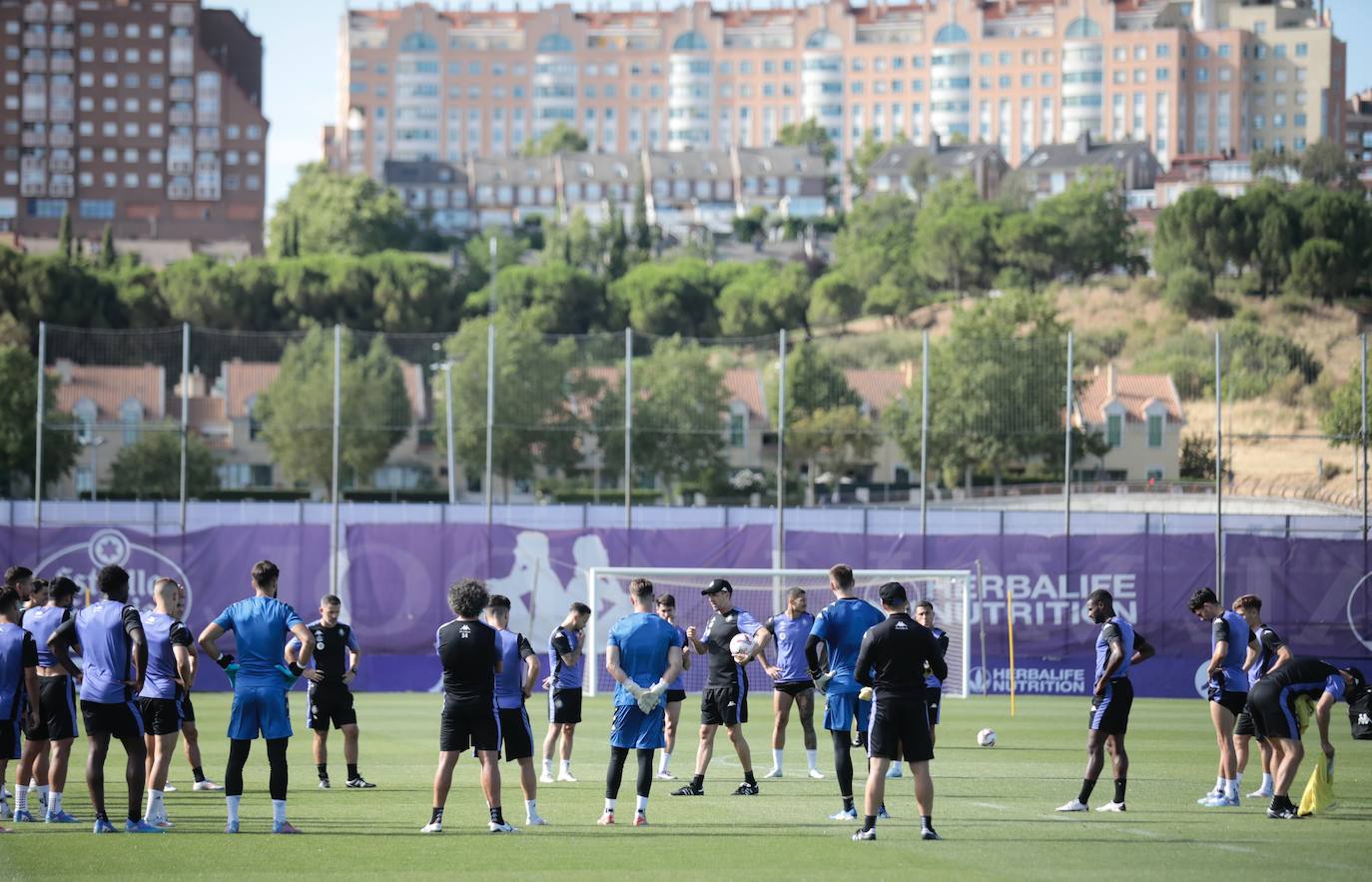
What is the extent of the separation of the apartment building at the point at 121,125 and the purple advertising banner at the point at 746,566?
Result: 14609cm

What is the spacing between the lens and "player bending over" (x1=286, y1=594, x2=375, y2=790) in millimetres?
17375

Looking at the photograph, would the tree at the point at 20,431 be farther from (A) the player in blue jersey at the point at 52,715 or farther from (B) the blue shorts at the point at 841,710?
(B) the blue shorts at the point at 841,710

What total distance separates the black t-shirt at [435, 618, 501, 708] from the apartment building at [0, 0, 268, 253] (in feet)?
542

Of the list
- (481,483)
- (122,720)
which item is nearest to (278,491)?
(481,483)

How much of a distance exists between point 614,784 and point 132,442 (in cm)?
4864

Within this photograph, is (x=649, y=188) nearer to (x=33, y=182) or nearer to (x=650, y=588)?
(x=33, y=182)

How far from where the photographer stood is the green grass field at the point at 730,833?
12.1 meters

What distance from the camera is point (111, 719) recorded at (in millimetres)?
13539

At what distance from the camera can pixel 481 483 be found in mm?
54531

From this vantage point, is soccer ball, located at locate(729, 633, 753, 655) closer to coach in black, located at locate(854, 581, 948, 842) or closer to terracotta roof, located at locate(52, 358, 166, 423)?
coach in black, located at locate(854, 581, 948, 842)

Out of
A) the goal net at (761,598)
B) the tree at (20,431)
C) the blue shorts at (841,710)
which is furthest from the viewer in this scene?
the tree at (20,431)

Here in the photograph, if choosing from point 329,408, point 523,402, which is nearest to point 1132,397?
point 523,402

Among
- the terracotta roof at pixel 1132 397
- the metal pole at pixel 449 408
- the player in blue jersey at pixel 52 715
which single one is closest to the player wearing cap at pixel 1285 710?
the player in blue jersey at pixel 52 715

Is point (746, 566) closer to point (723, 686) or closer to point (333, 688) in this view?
point (723, 686)
